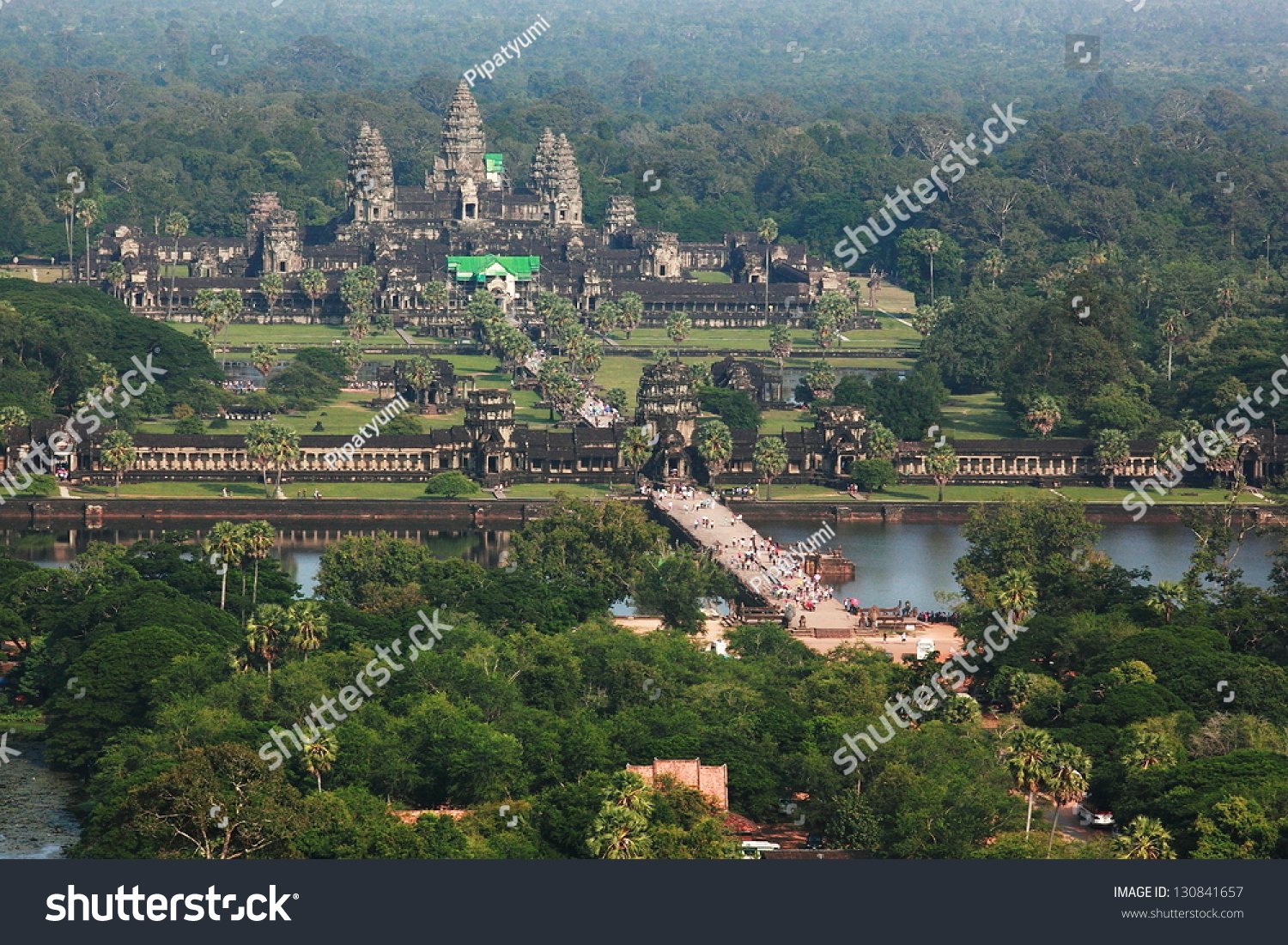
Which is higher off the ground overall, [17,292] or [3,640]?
[17,292]

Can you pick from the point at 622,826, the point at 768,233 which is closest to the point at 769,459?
the point at 622,826

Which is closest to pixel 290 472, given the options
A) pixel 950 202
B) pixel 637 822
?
pixel 637 822

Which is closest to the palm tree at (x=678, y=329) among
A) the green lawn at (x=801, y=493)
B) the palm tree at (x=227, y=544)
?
the green lawn at (x=801, y=493)

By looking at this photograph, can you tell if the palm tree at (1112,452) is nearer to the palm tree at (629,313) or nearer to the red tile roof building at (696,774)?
the palm tree at (629,313)

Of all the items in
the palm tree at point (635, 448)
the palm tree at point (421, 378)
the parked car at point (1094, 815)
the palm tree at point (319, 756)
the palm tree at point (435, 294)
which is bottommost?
the parked car at point (1094, 815)

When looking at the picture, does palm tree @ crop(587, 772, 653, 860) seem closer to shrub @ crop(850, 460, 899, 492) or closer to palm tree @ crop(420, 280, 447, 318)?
shrub @ crop(850, 460, 899, 492)

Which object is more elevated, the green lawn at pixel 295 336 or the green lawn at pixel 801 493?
the green lawn at pixel 295 336

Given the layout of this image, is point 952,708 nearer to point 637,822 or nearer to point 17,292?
point 637,822
